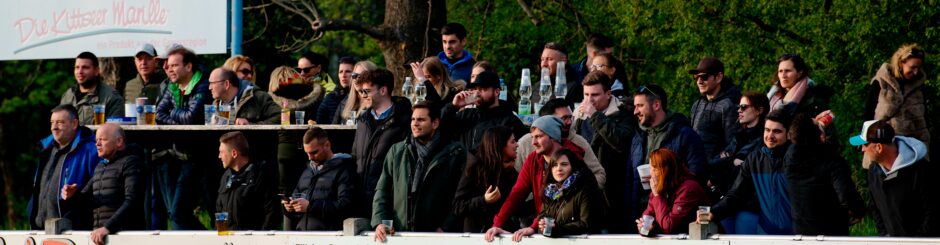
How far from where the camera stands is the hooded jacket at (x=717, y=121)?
40.7ft

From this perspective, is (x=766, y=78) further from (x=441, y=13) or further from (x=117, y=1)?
(x=117, y=1)

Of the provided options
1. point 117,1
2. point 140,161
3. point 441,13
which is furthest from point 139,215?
point 441,13

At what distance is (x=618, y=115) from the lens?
12133 mm

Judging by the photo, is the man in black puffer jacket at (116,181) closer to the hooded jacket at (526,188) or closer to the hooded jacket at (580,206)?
the hooded jacket at (526,188)

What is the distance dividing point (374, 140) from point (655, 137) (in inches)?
76.9

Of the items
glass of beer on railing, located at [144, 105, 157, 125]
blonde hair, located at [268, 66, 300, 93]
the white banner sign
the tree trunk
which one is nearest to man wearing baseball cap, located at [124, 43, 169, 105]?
glass of beer on railing, located at [144, 105, 157, 125]

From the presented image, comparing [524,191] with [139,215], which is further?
[139,215]

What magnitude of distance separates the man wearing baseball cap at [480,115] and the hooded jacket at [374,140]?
0.32 metres

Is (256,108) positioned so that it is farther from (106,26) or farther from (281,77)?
(106,26)

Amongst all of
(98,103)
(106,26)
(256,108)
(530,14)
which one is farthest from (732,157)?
(530,14)

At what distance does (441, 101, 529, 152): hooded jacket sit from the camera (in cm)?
1230

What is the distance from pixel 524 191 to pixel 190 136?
3.71m

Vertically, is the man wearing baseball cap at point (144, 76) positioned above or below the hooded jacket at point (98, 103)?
above

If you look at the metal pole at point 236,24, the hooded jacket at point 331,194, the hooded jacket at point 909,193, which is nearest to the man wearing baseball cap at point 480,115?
the hooded jacket at point 331,194
